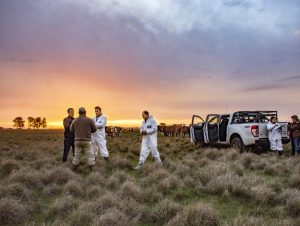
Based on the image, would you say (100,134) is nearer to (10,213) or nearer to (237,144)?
(237,144)

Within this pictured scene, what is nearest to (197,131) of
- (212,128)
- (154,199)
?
(212,128)

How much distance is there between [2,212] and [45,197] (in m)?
2.10

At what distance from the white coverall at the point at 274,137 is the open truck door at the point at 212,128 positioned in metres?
2.93

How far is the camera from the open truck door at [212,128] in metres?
18.7

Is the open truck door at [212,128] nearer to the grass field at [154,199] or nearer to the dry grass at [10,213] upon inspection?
the grass field at [154,199]

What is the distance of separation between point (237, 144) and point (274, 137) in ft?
5.61

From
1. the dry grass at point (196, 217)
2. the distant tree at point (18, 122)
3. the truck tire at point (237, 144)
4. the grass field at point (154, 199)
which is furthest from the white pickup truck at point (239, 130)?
the distant tree at point (18, 122)

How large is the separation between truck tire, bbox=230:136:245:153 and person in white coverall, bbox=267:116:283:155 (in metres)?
1.24

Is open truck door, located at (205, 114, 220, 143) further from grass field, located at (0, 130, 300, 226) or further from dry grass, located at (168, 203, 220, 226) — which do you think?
dry grass, located at (168, 203, 220, 226)

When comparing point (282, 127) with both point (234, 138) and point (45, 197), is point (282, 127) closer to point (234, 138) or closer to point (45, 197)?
point (234, 138)

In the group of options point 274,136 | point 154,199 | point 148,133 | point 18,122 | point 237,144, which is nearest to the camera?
point 154,199

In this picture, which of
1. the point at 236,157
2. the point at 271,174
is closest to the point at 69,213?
the point at 271,174

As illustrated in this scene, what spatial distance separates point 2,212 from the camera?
6.64 m

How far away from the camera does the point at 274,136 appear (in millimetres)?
16125
